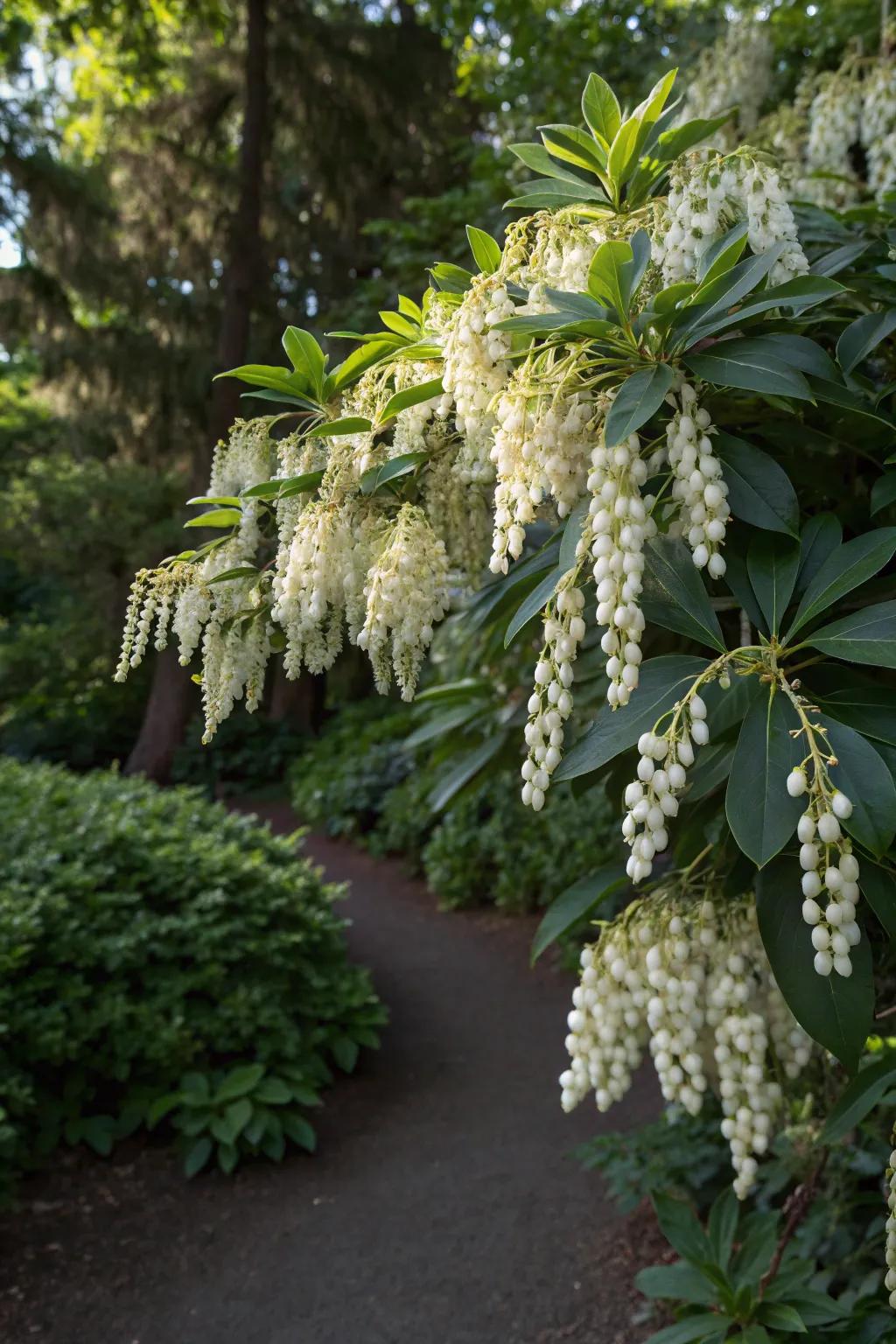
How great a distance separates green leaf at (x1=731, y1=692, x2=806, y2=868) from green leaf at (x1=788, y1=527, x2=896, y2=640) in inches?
5.0

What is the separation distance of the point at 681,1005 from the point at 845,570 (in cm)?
70

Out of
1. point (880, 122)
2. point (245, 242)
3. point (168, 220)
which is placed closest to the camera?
point (880, 122)

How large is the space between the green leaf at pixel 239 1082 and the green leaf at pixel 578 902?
276 cm

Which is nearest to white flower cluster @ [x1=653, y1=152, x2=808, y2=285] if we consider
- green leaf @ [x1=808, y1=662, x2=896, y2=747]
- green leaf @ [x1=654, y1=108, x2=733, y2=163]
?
green leaf @ [x1=654, y1=108, x2=733, y2=163]

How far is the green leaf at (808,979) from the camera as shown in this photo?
4.12 feet

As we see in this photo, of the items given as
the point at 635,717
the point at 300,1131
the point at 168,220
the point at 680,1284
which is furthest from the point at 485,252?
the point at 168,220

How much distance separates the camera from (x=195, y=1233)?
3.73m

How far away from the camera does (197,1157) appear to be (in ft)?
13.1

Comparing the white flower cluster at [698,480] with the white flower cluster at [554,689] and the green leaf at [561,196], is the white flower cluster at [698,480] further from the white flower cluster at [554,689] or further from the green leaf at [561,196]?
the green leaf at [561,196]

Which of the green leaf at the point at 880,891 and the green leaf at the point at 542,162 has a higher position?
the green leaf at the point at 542,162

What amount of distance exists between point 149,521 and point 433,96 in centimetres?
553

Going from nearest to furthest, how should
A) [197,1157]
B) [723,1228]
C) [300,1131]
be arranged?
[723,1228], [197,1157], [300,1131]

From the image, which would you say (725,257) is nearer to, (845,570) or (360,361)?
(845,570)

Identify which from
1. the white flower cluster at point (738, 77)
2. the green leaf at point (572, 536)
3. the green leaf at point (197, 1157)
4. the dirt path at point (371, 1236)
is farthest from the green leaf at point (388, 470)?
the white flower cluster at point (738, 77)
